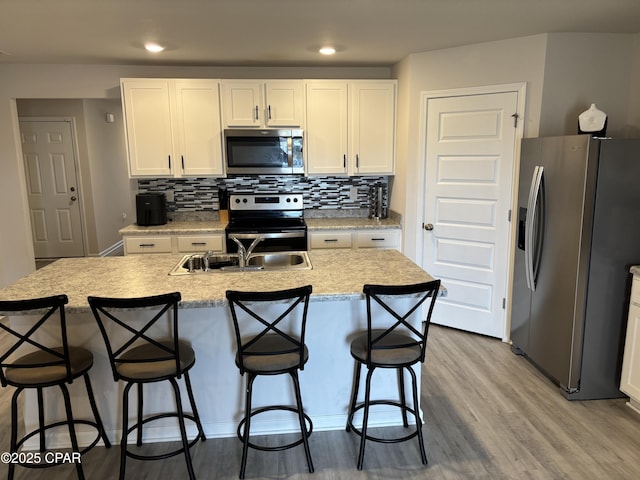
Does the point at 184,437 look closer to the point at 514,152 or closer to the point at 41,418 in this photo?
the point at 41,418

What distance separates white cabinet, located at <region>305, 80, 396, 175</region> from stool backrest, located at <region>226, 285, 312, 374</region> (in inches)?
89.4

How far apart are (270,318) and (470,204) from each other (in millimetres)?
2186

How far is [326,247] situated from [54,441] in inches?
103

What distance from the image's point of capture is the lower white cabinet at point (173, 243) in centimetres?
411

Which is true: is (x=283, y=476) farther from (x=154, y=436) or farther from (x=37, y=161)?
(x=37, y=161)

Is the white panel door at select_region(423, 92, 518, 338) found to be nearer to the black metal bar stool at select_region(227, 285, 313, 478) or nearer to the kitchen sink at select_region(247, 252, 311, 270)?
the kitchen sink at select_region(247, 252, 311, 270)

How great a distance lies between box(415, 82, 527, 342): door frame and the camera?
342 cm

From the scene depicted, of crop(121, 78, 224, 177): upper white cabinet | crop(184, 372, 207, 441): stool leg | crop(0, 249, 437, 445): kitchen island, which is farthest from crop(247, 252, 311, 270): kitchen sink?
crop(121, 78, 224, 177): upper white cabinet

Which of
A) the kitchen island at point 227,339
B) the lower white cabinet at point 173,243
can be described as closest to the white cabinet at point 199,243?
the lower white cabinet at point 173,243

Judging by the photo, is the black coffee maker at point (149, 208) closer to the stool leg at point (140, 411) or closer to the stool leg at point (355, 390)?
the stool leg at point (140, 411)

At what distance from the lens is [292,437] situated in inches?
97.9

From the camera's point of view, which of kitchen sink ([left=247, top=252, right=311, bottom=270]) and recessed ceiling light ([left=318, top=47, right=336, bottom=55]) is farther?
recessed ceiling light ([left=318, top=47, right=336, bottom=55])

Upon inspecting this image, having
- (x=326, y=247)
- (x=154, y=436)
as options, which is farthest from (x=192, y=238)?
(x=154, y=436)

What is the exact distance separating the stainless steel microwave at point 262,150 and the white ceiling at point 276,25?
2.22ft
